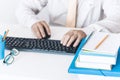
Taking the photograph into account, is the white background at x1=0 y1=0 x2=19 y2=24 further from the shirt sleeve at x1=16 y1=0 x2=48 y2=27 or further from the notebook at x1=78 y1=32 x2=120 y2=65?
the notebook at x1=78 y1=32 x2=120 y2=65

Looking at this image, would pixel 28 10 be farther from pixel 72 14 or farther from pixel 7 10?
pixel 7 10

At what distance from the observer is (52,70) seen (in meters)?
0.92

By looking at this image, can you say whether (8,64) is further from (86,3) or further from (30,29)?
(86,3)

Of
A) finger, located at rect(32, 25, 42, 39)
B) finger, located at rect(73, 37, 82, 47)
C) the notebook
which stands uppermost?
the notebook

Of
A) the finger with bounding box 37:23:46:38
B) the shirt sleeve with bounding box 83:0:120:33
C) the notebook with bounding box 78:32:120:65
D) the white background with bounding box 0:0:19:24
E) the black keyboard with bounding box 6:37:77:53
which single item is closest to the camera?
the notebook with bounding box 78:32:120:65

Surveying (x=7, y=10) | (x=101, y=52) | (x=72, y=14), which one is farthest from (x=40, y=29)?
(x=7, y=10)

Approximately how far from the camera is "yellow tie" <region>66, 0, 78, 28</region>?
5.25 ft

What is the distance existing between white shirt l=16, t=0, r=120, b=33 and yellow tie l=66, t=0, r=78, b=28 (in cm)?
8

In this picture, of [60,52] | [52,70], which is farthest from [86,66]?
[60,52]

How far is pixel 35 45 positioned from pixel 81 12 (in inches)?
26.6

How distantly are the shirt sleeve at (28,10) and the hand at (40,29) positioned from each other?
202mm

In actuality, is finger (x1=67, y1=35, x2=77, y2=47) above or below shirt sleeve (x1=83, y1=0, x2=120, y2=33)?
above

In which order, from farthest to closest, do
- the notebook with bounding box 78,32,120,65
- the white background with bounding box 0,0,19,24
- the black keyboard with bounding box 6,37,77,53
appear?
the white background with bounding box 0,0,19,24
the black keyboard with bounding box 6,37,77,53
the notebook with bounding box 78,32,120,65

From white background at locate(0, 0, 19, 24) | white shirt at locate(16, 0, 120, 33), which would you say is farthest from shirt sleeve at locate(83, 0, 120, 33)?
white background at locate(0, 0, 19, 24)
